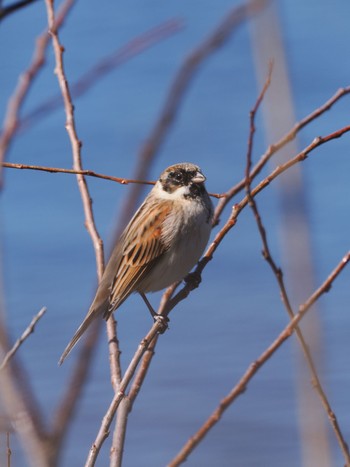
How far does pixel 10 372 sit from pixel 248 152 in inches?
28.5

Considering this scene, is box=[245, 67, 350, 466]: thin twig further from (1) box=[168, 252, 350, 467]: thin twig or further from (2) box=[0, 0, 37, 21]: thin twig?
(2) box=[0, 0, 37, 21]: thin twig

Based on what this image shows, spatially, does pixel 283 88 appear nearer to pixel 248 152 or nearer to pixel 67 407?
pixel 248 152

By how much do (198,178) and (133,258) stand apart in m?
0.48

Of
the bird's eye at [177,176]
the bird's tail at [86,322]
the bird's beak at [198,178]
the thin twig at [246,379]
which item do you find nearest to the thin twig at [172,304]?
the thin twig at [246,379]

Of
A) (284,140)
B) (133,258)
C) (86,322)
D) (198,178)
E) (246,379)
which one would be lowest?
(246,379)

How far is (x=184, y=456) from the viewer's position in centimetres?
152

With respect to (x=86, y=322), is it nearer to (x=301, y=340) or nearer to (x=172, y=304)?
(x=172, y=304)

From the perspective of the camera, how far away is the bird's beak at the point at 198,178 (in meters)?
3.61

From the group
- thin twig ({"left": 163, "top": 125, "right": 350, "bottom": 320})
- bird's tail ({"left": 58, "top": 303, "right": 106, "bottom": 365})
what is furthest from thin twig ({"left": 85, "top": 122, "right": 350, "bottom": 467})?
bird's tail ({"left": 58, "top": 303, "right": 106, "bottom": 365})

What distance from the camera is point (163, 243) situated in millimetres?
3619

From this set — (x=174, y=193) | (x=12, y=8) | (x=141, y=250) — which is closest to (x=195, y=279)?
(x=141, y=250)

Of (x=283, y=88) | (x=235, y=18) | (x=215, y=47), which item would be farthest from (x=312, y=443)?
(x=235, y=18)

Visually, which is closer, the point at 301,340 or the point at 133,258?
the point at 301,340

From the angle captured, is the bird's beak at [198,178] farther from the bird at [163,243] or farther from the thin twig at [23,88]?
the thin twig at [23,88]
